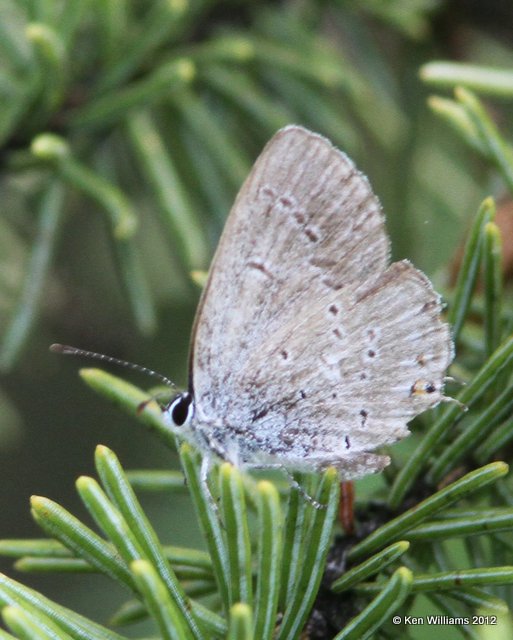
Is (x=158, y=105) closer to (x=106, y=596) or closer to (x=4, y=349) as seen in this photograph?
(x=4, y=349)

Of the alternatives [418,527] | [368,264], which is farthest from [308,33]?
[418,527]

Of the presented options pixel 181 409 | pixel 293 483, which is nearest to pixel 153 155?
pixel 181 409

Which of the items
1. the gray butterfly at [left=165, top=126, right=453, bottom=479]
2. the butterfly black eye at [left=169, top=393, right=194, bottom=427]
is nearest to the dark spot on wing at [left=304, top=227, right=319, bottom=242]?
the gray butterfly at [left=165, top=126, right=453, bottom=479]

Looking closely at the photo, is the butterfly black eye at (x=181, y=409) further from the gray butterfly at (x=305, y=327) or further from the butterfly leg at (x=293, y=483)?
the butterfly leg at (x=293, y=483)

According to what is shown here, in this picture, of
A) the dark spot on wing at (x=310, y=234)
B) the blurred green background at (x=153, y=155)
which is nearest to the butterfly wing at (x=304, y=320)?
the dark spot on wing at (x=310, y=234)

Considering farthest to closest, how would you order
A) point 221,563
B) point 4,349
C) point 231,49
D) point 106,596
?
1. point 106,596
2. point 231,49
3. point 4,349
4. point 221,563
